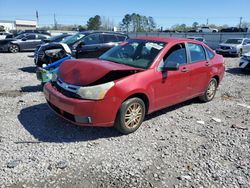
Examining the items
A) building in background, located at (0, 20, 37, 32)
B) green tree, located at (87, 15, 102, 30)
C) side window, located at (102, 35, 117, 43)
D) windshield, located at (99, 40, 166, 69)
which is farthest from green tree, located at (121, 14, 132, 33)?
windshield, located at (99, 40, 166, 69)

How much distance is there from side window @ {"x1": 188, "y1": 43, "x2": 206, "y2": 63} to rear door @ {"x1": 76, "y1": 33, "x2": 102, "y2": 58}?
197 inches

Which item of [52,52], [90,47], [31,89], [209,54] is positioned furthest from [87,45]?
[209,54]

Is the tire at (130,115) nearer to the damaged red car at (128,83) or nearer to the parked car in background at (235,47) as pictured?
the damaged red car at (128,83)

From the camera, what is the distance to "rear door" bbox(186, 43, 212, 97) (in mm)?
5434

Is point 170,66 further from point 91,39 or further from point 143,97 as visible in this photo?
point 91,39

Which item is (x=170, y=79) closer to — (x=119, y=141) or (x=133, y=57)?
(x=133, y=57)

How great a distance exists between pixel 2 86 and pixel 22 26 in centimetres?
8391

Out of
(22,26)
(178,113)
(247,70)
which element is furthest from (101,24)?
(178,113)

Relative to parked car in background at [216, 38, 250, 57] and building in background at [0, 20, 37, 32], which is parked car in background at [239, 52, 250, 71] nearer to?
parked car in background at [216, 38, 250, 57]

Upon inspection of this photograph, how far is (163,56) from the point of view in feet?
15.6

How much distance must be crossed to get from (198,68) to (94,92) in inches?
109

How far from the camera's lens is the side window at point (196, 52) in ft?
18.1

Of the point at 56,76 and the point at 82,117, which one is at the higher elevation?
the point at 56,76

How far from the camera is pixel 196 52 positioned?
5738mm
